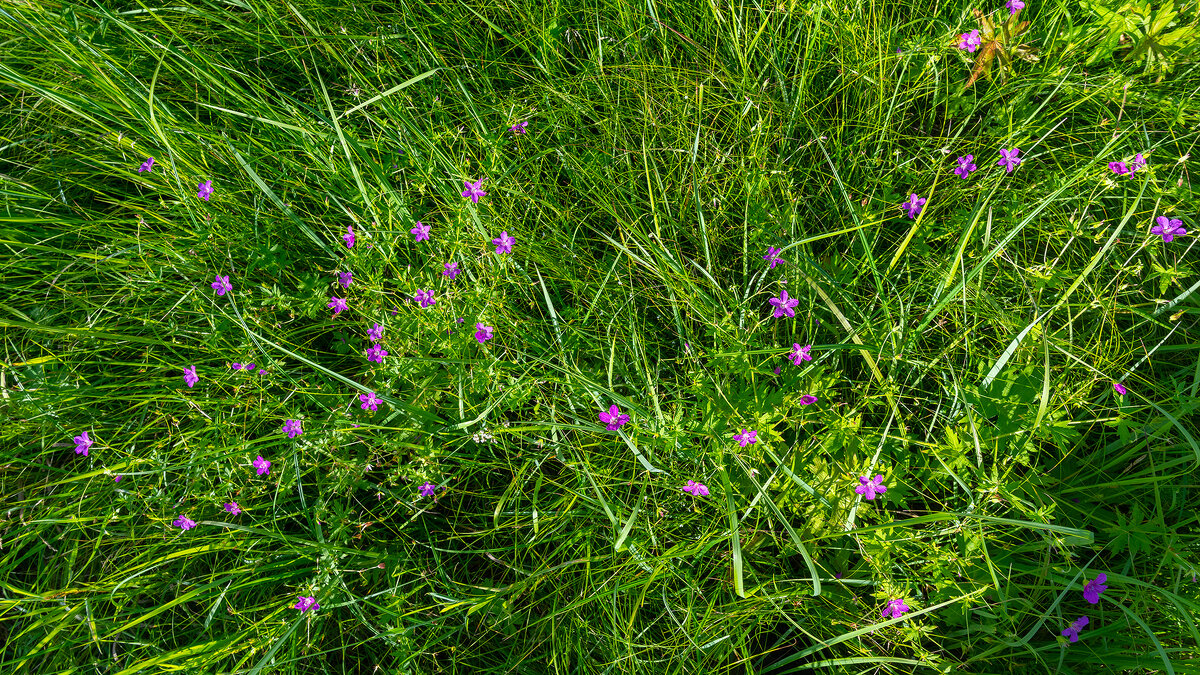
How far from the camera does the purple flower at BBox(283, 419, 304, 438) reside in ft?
6.40

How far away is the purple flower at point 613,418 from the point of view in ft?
5.98

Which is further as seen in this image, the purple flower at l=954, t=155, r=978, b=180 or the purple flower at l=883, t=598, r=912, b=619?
the purple flower at l=954, t=155, r=978, b=180

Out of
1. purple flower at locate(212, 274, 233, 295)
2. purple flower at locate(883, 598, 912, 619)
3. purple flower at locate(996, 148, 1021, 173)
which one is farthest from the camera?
purple flower at locate(212, 274, 233, 295)

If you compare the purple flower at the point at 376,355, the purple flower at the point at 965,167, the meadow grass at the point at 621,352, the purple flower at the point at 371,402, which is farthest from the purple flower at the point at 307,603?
the purple flower at the point at 965,167

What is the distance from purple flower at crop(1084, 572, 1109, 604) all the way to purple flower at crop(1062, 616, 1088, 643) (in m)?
0.05

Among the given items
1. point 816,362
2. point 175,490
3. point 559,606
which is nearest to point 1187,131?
point 816,362

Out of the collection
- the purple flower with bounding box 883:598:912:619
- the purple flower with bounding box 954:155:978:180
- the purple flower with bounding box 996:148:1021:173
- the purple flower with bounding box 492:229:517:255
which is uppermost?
the purple flower with bounding box 996:148:1021:173

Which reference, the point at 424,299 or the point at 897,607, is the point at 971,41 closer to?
the point at 897,607

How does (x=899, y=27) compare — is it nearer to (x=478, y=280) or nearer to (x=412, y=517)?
(x=478, y=280)

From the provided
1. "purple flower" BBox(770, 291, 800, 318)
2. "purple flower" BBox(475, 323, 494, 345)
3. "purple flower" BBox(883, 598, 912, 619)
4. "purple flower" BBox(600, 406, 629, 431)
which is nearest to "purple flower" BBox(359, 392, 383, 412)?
"purple flower" BBox(475, 323, 494, 345)

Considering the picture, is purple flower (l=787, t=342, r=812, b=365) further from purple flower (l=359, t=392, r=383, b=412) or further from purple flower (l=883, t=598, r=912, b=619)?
purple flower (l=359, t=392, r=383, b=412)

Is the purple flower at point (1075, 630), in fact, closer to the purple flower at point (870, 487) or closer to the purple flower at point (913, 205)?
the purple flower at point (870, 487)

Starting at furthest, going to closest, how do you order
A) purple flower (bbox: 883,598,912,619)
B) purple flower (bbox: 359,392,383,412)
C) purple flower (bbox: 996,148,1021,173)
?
purple flower (bbox: 996,148,1021,173)
purple flower (bbox: 359,392,383,412)
purple flower (bbox: 883,598,912,619)

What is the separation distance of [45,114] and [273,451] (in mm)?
1776
